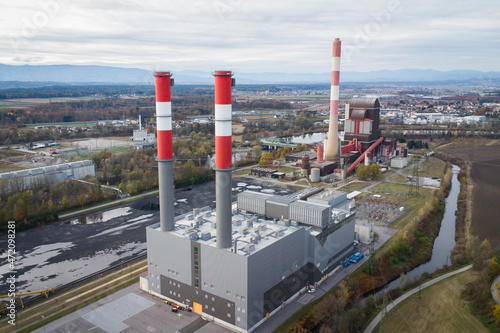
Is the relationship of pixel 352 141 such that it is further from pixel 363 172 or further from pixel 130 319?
pixel 130 319

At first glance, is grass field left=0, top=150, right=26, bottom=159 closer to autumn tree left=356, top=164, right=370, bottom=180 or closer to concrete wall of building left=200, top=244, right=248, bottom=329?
concrete wall of building left=200, top=244, right=248, bottom=329

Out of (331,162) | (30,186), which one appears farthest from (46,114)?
(331,162)

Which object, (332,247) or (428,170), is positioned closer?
(332,247)

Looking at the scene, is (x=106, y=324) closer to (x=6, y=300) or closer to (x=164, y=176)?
(x=6, y=300)

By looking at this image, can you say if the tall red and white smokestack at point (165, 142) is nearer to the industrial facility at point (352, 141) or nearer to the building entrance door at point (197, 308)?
the building entrance door at point (197, 308)

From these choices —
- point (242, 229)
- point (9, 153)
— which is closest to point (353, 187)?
point (242, 229)
